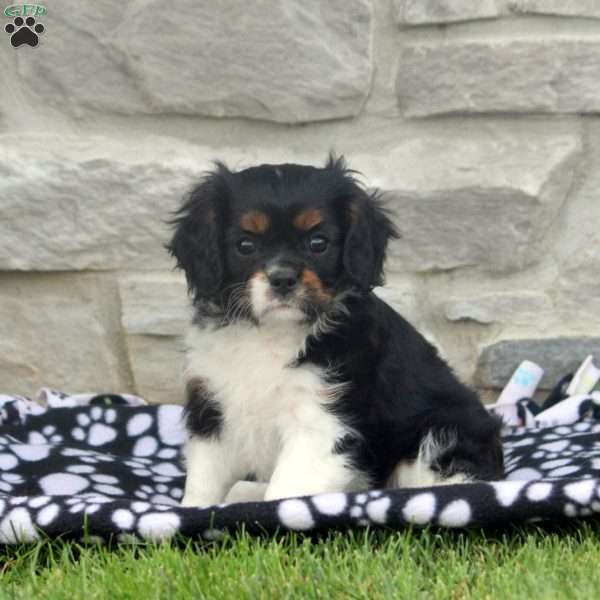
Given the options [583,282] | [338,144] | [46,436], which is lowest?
[46,436]

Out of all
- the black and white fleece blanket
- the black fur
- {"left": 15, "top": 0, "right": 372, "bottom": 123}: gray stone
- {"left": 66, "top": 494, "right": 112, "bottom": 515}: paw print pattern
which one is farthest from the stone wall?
{"left": 66, "top": 494, "right": 112, "bottom": 515}: paw print pattern

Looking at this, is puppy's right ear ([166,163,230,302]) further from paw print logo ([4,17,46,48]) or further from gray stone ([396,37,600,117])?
paw print logo ([4,17,46,48])

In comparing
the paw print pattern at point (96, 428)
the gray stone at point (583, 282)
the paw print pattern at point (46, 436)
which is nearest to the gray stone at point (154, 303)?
the paw print pattern at point (96, 428)

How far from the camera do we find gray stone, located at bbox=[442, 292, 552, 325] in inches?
160

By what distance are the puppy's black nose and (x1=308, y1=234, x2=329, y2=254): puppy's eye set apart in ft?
0.40

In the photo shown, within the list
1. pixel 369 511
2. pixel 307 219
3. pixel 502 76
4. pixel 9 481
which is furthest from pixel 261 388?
pixel 502 76

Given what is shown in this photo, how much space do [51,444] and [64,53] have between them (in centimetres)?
145

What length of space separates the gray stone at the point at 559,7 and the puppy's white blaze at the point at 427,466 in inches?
65.4

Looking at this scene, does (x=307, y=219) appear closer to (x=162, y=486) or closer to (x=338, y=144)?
(x=162, y=486)

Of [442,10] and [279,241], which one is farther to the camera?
[442,10]

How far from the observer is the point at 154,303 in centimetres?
411

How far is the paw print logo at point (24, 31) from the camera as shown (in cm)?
396

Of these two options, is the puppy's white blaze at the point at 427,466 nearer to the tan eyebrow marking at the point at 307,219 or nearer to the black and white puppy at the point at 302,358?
the black and white puppy at the point at 302,358

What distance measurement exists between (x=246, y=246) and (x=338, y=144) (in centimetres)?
122
